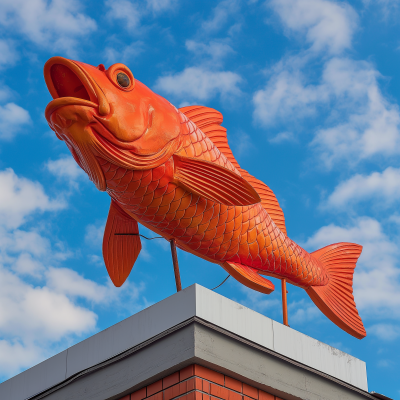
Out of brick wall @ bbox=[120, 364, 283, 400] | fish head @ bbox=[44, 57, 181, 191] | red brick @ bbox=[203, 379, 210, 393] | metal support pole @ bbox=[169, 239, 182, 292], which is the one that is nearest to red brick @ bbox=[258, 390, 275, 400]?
brick wall @ bbox=[120, 364, 283, 400]

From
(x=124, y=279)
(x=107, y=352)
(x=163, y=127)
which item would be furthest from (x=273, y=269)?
(x=107, y=352)

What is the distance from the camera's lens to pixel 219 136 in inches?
259

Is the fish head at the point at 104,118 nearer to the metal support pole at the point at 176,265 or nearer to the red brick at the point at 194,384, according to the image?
the metal support pole at the point at 176,265

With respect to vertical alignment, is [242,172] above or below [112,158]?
above

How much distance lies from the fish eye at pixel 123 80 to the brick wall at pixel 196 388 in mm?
2553

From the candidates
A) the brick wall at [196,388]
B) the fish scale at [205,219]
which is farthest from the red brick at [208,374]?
the fish scale at [205,219]

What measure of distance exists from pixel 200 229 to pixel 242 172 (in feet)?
3.97

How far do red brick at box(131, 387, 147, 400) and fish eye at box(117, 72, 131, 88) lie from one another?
2579 millimetres

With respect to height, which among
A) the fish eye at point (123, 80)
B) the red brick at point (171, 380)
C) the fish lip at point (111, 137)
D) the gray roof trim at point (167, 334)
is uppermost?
the fish eye at point (123, 80)

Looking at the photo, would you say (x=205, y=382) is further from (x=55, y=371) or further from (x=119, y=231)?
(x=119, y=231)

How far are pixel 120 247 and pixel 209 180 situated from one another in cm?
141

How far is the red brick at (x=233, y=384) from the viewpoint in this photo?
13.9 feet

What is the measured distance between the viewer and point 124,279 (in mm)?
6281

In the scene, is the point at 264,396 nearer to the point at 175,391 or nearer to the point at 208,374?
the point at 208,374
